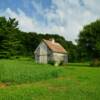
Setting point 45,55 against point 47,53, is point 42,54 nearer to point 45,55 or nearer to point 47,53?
point 45,55

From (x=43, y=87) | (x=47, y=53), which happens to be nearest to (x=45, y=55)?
(x=47, y=53)

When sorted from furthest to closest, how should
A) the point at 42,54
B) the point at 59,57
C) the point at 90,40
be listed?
the point at 59,57
the point at 90,40
the point at 42,54

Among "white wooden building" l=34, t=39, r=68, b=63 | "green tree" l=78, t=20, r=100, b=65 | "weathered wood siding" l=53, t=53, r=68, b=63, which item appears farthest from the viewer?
"weathered wood siding" l=53, t=53, r=68, b=63

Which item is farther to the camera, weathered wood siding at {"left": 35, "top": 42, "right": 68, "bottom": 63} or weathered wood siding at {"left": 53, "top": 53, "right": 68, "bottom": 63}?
weathered wood siding at {"left": 53, "top": 53, "right": 68, "bottom": 63}

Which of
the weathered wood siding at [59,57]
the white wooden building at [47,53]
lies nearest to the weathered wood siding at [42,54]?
the white wooden building at [47,53]

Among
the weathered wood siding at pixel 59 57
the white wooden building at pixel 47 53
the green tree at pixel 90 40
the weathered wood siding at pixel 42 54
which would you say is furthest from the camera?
the weathered wood siding at pixel 59 57

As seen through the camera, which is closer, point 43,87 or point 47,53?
point 43,87

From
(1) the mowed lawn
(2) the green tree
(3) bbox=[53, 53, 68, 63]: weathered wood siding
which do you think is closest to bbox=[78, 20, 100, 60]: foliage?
(2) the green tree

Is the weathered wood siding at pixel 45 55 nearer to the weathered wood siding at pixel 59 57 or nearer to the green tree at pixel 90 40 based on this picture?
the weathered wood siding at pixel 59 57

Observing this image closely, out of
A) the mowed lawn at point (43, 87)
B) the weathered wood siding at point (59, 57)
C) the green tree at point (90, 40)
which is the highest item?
the green tree at point (90, 40)

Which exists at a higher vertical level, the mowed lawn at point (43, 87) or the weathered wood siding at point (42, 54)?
the weathered wood siding at point (42, 54)

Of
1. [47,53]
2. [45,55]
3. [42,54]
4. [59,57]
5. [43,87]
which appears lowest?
[43,87]

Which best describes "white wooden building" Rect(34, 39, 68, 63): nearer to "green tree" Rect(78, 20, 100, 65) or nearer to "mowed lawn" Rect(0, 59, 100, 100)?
"green tree" Rect(78, 20, 100, 65)

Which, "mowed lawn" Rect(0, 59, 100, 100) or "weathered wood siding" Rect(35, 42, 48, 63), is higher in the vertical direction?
"weathered wood siding" Rect(35, 42, 48, 63)
